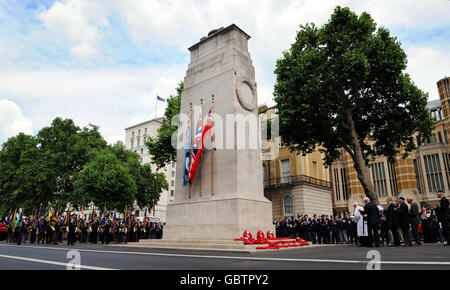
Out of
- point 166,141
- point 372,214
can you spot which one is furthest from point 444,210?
point 166,141

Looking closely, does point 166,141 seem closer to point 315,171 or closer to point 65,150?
point 65,150

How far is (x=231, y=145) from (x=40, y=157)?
94.2 ft

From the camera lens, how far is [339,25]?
1892 cm

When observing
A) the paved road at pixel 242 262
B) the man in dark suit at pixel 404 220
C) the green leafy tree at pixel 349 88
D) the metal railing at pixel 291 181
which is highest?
the green leafy tree at pixel 349 88

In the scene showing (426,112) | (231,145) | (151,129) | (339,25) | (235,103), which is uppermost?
(151,129)

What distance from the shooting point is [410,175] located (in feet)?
133

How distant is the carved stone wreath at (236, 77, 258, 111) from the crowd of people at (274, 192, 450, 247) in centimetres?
637

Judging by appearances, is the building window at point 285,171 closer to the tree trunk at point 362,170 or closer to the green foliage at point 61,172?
the tree trunk at point 362,170

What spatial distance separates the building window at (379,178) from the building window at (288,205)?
53.1ft

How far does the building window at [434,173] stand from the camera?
129ft

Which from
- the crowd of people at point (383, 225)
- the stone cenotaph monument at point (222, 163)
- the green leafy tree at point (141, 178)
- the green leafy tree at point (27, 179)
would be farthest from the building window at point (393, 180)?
the green leafy tree at point (27, 179)

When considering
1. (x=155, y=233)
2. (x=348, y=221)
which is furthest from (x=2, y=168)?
(x=348, y=221)

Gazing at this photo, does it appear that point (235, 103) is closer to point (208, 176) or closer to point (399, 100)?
point (208, 176)

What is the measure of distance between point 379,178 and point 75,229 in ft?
133
